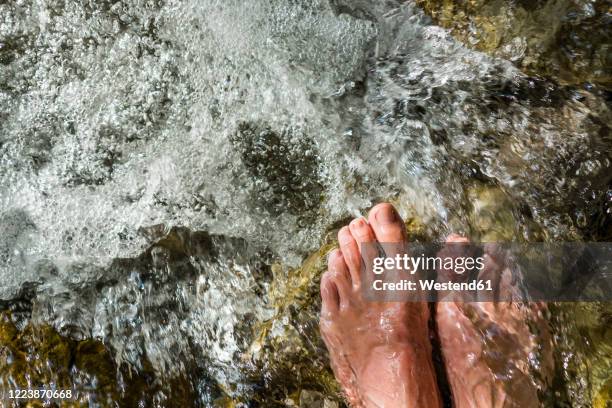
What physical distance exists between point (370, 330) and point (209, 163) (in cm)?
91

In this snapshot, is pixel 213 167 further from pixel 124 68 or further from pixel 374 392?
pixel 374 392

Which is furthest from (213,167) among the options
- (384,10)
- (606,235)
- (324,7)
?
(606,235)

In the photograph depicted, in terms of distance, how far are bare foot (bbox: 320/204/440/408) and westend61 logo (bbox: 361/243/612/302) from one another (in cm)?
5

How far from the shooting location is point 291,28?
6.69ft

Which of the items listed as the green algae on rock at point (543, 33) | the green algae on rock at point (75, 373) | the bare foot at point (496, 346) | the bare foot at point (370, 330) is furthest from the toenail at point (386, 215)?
the green algae on rock at point (75, 373)

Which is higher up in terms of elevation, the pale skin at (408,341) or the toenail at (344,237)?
the toenail at (344,237)

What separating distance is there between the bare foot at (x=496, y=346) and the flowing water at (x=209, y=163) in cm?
31

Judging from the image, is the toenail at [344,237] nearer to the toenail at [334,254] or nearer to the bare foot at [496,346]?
the toenail at [334,254]

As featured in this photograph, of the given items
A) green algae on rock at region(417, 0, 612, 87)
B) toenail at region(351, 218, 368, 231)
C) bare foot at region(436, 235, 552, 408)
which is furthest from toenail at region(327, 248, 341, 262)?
green algae on rock at region(417, 0, 612, 87)

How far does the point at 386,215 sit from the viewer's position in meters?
1.78

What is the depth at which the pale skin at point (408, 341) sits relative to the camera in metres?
1.69

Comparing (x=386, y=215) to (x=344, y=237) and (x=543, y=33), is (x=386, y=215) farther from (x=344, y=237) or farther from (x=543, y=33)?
(x=543, y=33)

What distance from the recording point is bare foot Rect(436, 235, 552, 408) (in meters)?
1.67

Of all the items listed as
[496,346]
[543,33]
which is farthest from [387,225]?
[543,33]
